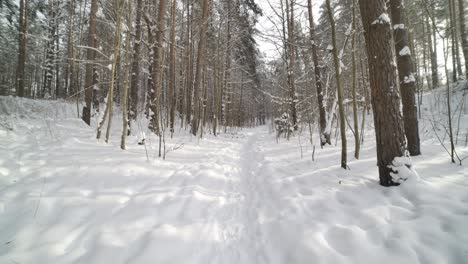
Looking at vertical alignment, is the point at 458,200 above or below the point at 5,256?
above

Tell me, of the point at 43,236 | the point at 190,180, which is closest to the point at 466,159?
the point at 190,180

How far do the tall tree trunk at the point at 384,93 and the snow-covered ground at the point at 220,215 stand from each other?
43cm

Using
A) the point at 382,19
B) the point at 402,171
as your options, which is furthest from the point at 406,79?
the point at 402,171

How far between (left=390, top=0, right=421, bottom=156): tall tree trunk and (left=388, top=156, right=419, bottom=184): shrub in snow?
1867 mm

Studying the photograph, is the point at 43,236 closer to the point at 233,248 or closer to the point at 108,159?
the point at 233,248

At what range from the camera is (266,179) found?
3844 millimetres

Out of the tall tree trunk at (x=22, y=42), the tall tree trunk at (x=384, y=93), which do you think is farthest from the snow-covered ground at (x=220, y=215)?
the tall tree trunk at (x=22, y=42)

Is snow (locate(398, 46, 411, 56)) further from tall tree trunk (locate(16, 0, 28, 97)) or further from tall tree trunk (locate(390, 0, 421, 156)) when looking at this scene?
tall tree trunk (locate(16, 0, 28, 97))

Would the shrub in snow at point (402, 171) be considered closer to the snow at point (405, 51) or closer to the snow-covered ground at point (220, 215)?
the snow-covered ground at point (220, 215)

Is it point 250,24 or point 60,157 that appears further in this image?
point 250,24

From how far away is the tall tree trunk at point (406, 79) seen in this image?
156 inches

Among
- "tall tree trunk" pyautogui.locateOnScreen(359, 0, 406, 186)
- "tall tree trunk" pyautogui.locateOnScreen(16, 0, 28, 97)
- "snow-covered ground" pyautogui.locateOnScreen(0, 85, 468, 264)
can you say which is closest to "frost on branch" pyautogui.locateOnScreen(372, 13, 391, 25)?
"tall tree trunk" pyautogui.locateOnScreen(359, 0, 406, 186)

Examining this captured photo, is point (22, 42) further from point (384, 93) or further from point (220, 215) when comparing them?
point (384, 93)

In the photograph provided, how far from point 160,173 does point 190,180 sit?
0.63 meters
